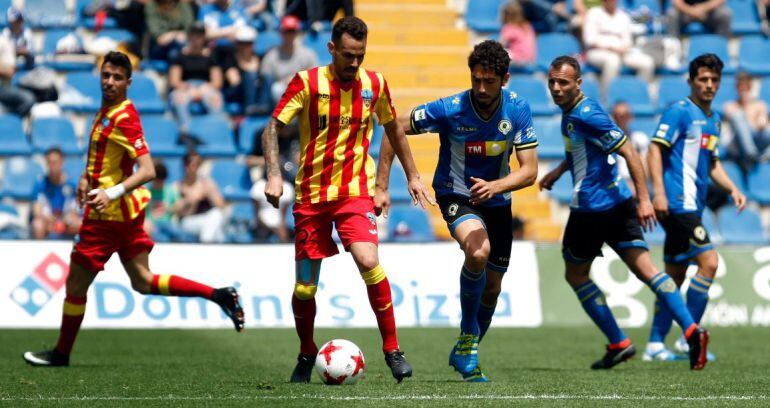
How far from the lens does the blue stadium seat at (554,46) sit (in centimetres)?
1881

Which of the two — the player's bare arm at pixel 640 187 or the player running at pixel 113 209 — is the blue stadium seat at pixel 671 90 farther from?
the player running at pixel 113 209

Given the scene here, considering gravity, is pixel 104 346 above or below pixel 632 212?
below

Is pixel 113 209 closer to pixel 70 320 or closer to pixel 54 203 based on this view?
pixel 70 320

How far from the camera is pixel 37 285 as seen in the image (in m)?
13.4

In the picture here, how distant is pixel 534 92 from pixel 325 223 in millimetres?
10433

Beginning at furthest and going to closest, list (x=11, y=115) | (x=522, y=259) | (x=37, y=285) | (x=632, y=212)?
(x=11, y=115)
(x=522, y=259)
(x=37, y=285)
(x=632, y=212)

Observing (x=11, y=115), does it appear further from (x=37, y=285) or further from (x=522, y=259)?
(x=522, y=259)

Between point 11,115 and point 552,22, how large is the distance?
7687mm

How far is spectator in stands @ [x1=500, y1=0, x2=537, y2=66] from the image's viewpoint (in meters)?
18.1

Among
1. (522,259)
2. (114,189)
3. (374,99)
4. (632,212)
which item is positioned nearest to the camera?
(374,99)

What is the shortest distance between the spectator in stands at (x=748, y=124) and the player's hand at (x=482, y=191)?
10.1m

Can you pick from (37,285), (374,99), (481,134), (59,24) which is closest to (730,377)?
(481,134)

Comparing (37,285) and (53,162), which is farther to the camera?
(53,162)

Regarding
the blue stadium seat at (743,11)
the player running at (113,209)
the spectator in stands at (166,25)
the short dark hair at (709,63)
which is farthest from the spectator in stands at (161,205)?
the blue stadium seat at (743,11)
